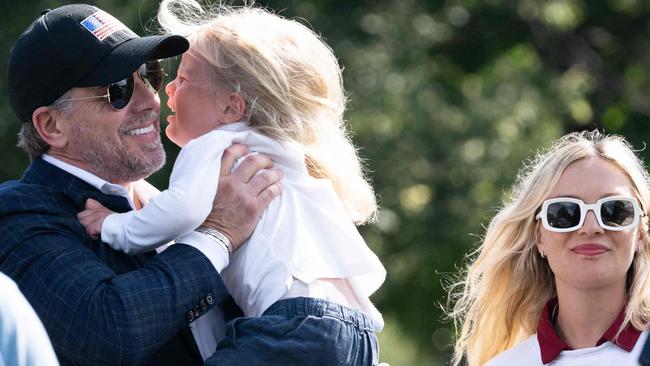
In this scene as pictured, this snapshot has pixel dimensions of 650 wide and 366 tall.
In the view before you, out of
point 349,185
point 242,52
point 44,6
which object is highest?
point 242,52

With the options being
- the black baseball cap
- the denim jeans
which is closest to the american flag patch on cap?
the black baseball cap

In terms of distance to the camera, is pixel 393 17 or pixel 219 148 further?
pixel 393 17

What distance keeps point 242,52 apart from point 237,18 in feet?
0.54

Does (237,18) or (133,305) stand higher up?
(237,18)

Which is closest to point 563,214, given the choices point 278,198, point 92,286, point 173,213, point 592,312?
point 592,312

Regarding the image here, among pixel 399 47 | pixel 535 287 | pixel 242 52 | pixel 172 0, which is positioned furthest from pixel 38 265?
pixel 399 47

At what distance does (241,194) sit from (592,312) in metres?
1.06

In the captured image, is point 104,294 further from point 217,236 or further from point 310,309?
point 310,309

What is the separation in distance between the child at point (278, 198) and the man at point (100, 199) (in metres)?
0.07

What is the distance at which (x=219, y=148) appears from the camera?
3.41m

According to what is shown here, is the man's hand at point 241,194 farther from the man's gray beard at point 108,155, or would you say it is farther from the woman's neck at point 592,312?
the woman's neck at point 592,312

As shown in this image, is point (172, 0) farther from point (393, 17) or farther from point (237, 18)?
point (393, 17)

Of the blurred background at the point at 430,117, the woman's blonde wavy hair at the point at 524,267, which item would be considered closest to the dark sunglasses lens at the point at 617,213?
the woman's blonde wavy hair at the point at 524,267

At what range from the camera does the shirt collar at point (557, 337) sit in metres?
3.63
